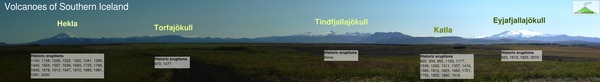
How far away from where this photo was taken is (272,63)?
16.5 feet

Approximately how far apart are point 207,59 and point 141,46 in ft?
1.76

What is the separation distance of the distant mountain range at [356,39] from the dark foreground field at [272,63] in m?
0.05

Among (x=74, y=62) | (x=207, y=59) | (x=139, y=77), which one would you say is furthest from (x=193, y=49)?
(x=74, y=62)

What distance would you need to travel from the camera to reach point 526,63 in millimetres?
5188

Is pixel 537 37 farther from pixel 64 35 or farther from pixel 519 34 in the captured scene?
pixel 64 35

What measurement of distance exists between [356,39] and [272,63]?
0.71 metres

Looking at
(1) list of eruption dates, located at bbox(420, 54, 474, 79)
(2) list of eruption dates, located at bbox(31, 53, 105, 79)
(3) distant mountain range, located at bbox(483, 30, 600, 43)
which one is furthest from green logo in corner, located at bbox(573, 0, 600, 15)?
(2) list of eruption dates, located at bbox(31, 53, 105, 79)

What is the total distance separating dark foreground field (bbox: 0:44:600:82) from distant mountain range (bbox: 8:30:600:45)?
0.16 ft

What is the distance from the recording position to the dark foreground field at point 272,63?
4.91 m

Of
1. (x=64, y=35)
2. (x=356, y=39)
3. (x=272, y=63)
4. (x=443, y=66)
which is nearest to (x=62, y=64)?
(x=64, y=35)

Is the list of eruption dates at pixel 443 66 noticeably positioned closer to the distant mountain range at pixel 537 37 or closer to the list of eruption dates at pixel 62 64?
the distant mountain range at pixel 537 37

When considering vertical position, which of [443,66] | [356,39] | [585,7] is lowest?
[443,66]

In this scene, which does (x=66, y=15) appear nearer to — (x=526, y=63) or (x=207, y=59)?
(x=207, y=59)

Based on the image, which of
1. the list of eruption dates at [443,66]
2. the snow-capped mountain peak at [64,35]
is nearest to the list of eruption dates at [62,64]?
the snow-capped mountain peak at [64,35]
